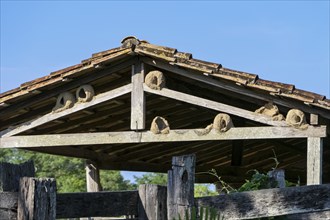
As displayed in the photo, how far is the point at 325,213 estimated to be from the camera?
6.83 metres

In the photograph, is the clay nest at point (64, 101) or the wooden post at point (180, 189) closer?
the wooden post at point (180, 189)

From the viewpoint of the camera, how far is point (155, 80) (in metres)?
11.9

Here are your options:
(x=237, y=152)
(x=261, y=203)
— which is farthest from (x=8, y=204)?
(x=237, y=152)

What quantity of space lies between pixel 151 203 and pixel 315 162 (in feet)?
16.2

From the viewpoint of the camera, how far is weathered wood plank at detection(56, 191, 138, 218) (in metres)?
6.04

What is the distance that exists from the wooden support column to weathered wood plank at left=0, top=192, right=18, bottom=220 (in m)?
6.03

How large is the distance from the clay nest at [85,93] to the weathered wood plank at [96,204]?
19.3 ft

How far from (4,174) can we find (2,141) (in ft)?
23.4

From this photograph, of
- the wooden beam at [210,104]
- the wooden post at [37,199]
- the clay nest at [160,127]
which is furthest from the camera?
the clay nest at [160,127]

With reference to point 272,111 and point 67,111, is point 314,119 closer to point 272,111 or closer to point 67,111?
point 272,111

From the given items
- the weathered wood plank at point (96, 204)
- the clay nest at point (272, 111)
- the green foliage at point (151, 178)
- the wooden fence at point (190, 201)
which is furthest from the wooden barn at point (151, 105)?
the green foliage at point (151, 178)

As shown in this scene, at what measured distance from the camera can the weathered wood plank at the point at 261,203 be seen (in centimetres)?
659

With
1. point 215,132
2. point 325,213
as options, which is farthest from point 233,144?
point 325,213

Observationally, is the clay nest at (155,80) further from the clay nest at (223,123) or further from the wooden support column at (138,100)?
the clay nest at (223,123)
